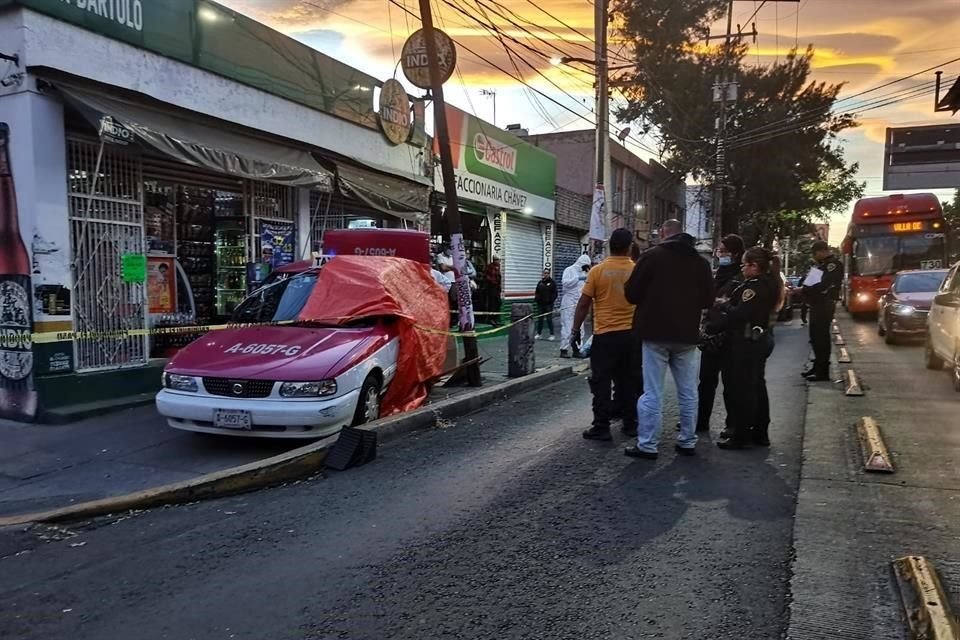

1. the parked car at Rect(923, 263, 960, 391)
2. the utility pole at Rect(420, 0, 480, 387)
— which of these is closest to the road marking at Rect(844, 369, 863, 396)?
the parked car at Rect(923, 263, 960, 391)

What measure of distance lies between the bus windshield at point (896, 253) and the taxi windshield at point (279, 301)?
1963 cm

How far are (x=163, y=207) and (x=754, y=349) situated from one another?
25.4ft

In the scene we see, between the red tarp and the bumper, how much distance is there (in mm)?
1157

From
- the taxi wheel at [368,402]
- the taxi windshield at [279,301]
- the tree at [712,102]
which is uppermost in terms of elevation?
the tree at [712,102]

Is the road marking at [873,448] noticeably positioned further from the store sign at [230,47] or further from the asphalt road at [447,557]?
the store sign at [230,47]

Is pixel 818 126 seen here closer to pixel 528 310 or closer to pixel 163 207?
pixel 528 310

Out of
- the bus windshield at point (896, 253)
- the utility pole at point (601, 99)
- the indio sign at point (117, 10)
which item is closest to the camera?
the indio sign at point (117, 10)

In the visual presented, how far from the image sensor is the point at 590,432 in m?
6.44

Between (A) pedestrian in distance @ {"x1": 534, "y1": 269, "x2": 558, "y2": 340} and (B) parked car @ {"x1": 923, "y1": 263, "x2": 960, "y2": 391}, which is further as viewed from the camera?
(A) pedestrian in distance @ {"x1": 534, "y1": 269, "x2": 558, "y2": 340}

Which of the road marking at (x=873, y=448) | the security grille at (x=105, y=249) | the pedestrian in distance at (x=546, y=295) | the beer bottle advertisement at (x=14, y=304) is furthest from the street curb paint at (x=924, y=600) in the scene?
the pedestrian in distance at (x=546, y=295)

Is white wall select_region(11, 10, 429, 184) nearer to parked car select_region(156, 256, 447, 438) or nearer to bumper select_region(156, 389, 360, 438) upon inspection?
parked car select_region(156, 256, 447, 438)

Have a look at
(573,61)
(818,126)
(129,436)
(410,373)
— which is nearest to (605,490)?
Result: (410,373)

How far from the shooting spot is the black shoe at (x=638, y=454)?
567 cm

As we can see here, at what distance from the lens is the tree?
101ft
